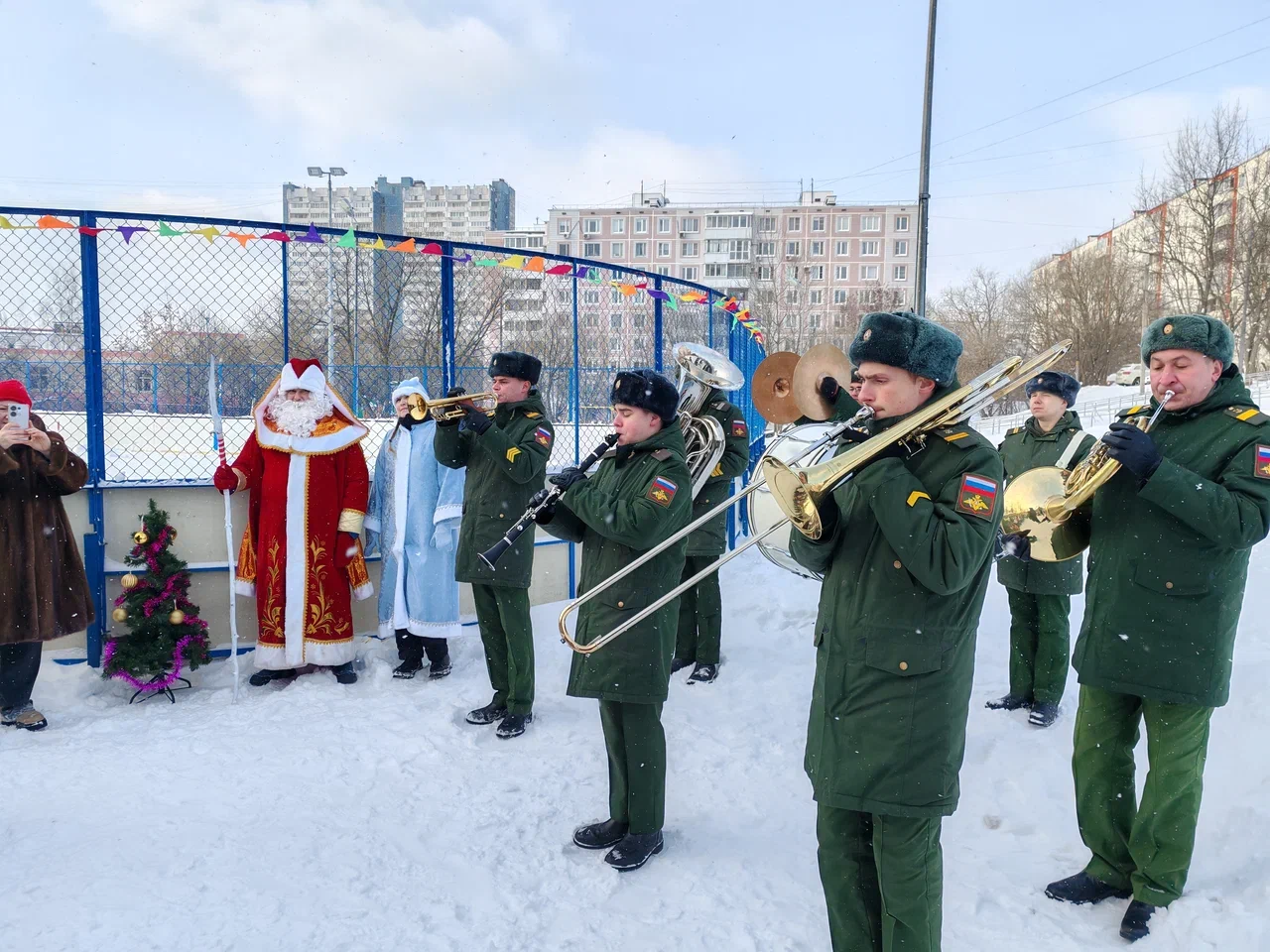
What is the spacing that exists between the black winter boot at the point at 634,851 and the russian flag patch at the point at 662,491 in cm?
124

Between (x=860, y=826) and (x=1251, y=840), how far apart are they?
1.73 m

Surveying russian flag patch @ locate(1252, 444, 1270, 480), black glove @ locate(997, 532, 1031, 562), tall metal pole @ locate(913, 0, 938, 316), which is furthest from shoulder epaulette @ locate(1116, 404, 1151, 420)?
tall metal pole @ locate(913, 0, 938, 316)

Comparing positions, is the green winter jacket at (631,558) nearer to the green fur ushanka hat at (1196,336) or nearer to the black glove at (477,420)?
the black glove at (477,420)

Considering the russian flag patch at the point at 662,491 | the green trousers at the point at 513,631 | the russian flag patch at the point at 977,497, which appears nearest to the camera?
the russian flag patch at the point at 977,497

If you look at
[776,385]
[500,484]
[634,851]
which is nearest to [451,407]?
[500,484]

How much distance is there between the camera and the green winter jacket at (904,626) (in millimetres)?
2018

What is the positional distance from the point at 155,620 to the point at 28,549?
729 millimetres

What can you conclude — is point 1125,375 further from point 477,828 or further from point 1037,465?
point 477,828

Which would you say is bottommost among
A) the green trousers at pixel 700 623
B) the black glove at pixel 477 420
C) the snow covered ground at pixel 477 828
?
the snow covered ground at pixel 477 828

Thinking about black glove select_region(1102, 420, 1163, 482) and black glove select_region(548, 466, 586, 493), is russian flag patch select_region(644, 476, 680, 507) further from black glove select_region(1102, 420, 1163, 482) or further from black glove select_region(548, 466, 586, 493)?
black glove select_region(1102, 420, 1163, 482)

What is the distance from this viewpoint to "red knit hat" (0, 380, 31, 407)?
173 inches

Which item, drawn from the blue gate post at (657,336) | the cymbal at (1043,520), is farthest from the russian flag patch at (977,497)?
the blue gate post at (657,336)

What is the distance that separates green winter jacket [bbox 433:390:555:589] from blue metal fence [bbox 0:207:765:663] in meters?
1.30

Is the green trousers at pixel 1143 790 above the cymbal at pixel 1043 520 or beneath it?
beneath
